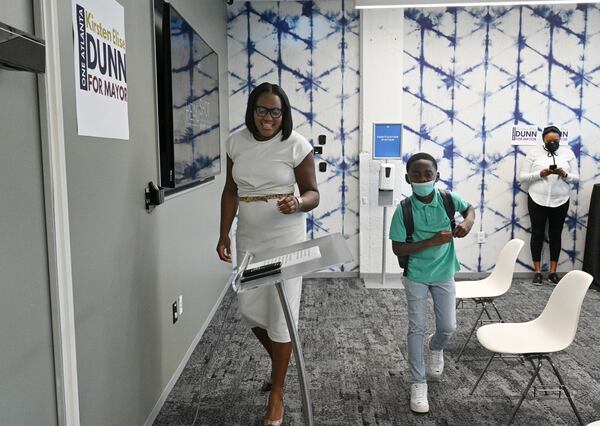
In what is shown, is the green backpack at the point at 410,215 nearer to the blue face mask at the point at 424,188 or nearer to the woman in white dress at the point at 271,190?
the blue face mask at the point at 424,188

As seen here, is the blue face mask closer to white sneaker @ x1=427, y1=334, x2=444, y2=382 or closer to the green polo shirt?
the green polo shirt

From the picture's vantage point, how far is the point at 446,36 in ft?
19.7

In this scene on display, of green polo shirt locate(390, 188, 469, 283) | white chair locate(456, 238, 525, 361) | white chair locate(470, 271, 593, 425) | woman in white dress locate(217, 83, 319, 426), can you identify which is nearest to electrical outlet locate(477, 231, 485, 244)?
white chair locate(456, 238, 525, 361)

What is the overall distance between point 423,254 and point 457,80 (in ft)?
12.0

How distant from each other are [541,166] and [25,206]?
531 cm

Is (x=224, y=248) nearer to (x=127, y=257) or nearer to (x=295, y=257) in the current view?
(x=127, y=257)

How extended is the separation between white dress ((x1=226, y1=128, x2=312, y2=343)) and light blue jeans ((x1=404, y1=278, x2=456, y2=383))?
59 centimetres

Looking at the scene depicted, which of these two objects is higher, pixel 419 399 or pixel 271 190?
pixel 271 190

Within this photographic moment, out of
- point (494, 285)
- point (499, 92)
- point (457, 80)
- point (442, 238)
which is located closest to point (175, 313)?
point (442, 238)

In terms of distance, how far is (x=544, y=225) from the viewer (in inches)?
235

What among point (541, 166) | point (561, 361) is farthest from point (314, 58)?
point (561, 361)

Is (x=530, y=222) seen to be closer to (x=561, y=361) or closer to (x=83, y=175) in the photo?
(x=561, y=361)

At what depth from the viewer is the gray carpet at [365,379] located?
2955mm

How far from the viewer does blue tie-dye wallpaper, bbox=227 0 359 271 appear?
6.01 metres
